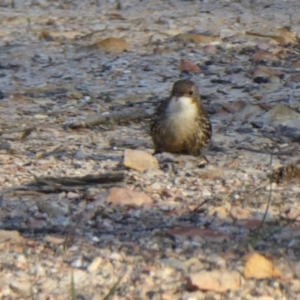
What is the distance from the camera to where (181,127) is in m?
6.63

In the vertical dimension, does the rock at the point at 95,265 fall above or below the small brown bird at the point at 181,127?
above

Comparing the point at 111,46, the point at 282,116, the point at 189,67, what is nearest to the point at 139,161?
the point at 282,116

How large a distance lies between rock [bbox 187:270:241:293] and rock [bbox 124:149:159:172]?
1.56 m

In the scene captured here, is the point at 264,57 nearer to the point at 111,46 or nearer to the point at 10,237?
the point at 111,46

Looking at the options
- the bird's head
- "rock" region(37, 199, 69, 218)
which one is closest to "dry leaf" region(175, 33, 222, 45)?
the bird's head

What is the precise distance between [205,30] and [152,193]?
471cm

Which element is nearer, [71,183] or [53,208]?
[53,208]

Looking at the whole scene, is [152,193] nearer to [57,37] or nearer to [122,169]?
[122,169]

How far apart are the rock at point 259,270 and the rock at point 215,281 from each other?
0.05 metres

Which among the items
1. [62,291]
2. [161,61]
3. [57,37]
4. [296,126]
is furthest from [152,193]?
[57,37]

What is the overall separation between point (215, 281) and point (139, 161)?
1.72 m

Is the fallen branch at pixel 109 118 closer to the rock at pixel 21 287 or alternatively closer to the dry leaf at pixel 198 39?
the dry leaf at pixel 198 39

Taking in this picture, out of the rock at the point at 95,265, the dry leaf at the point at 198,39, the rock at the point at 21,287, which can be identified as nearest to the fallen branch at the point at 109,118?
the dry leaf at the point at 198,39

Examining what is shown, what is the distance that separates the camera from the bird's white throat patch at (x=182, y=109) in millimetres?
6629
